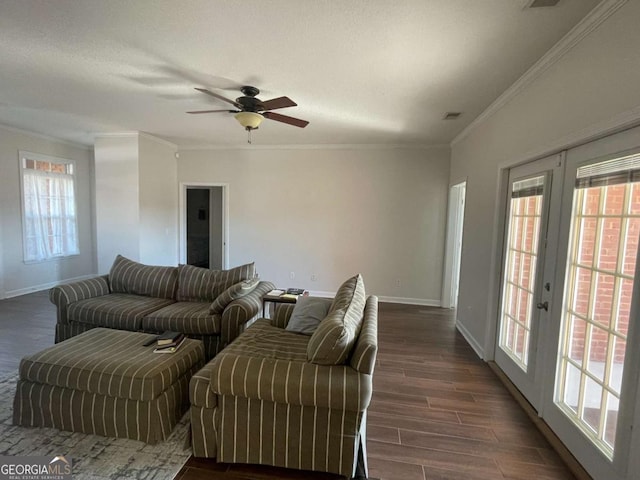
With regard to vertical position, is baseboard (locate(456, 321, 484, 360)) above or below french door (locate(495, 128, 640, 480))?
below

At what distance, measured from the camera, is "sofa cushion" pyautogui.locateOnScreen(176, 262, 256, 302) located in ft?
11.5

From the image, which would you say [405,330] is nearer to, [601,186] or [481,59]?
[601,186]

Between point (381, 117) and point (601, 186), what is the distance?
2522mm

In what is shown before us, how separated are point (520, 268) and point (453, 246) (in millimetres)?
2405

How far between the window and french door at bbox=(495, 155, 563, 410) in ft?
23.8

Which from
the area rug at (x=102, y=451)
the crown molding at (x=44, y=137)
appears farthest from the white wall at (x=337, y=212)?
the area rug at (x=102, y=451)

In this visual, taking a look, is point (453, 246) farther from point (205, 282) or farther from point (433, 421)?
point (205, 282)

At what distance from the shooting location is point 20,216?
5.05 m

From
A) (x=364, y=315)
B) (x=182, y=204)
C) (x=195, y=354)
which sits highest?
(x=182, y=204)

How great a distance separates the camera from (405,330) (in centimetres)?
414

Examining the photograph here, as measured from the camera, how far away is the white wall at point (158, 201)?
5156mm

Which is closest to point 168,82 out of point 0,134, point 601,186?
point 601,186

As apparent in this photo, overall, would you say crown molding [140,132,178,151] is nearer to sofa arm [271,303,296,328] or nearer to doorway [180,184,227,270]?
A: doorway [180,184,227,270]

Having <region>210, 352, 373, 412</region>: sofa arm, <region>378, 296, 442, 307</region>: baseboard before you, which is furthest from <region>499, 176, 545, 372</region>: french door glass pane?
<region>378, 296, 442, 307</region>: baseboard
